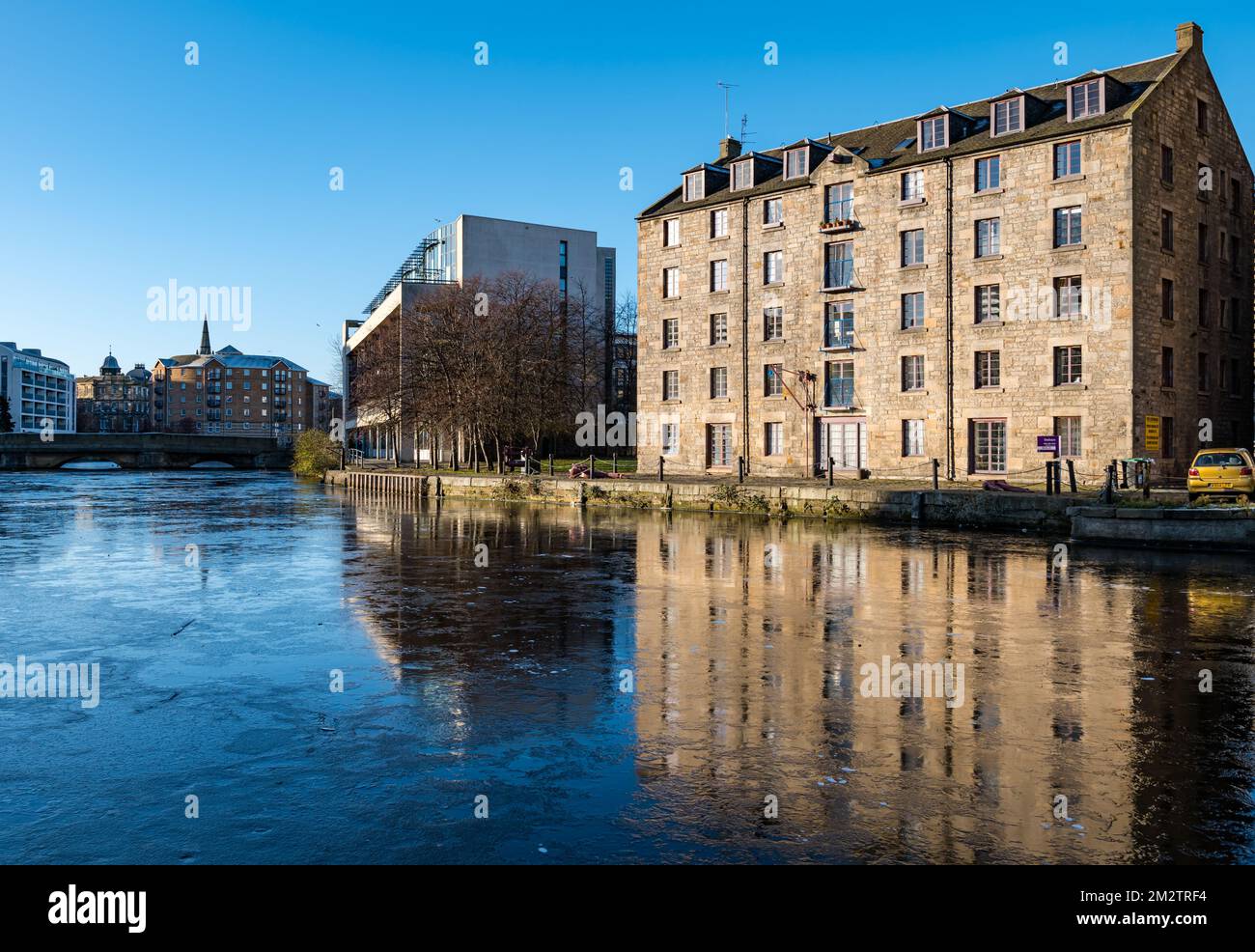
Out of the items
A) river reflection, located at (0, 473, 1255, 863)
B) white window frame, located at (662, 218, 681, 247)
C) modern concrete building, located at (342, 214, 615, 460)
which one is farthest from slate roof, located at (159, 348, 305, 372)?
river reflection, located at (0, 473, 1255, 863)

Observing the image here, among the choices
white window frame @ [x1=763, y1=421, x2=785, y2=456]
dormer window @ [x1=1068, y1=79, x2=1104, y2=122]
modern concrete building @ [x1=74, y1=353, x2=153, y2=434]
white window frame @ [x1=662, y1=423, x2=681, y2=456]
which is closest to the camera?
dormer window @ [x1=1068, y1=79, x2=1104, y2=122]

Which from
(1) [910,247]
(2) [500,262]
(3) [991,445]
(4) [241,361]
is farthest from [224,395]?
(3) [991,445]

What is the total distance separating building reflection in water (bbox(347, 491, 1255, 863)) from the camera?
502cm

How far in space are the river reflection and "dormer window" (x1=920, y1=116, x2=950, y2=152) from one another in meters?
26.3

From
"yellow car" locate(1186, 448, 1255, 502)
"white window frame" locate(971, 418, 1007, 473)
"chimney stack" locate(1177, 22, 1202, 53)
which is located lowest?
"yellow car" locate(1186, 448, 1255, 502)

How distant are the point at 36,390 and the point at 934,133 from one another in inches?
6842

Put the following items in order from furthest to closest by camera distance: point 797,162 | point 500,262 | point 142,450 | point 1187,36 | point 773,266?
point 142,450, point 500,262, point 773,266, point 797,162, point 1187,36

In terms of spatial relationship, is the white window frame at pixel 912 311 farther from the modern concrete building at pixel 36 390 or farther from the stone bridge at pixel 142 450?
the modern concrete building at pixel 36 390

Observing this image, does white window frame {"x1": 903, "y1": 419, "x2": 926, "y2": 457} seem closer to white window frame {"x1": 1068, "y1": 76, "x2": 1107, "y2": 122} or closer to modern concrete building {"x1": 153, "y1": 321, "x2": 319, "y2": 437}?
white window frame {"x1": 1068, "y1": 76, "x2": 1107, "y2": 122}

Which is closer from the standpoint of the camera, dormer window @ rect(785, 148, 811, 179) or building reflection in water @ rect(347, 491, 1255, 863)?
building reflection in water @ rect(347, 491, 1255, 863)

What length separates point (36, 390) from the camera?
16862 cm

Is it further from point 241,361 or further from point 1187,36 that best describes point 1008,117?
point 241,361
